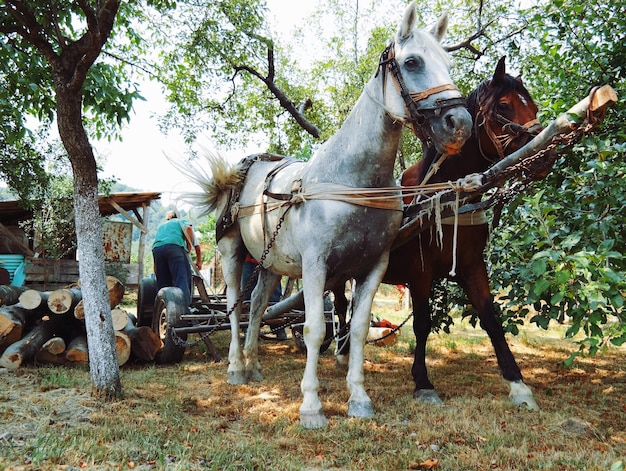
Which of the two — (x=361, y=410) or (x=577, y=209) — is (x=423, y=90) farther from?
(x=361, y=410)

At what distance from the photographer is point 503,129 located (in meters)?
3.59

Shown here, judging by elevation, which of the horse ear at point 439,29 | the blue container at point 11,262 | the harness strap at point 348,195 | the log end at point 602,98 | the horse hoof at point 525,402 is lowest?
the horse hoof at point 525,402

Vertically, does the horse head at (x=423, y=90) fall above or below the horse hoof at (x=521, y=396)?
above

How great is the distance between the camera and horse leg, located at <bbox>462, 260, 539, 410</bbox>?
12.4ft

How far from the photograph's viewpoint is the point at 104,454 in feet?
9.07

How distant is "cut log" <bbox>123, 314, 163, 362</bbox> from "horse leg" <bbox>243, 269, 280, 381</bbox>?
1.31m

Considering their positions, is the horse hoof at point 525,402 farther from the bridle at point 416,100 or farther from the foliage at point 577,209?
the bridle at point 416,100

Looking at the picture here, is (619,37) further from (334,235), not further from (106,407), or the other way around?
(106,407)

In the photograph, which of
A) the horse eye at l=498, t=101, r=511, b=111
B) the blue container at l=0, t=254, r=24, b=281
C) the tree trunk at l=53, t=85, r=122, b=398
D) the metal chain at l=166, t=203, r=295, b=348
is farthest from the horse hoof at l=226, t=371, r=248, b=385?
the blue container at l=0, t=254, r=24, b=281

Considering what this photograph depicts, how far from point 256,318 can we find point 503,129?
9.69 ft

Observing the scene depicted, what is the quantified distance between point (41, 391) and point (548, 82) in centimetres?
536

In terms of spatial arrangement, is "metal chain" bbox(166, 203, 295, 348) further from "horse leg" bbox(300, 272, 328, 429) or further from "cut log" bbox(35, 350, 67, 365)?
"cut log" bbox(35, 350, 67, 365)

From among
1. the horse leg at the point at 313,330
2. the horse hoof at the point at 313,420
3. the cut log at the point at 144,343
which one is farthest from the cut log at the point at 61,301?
the horse hoof at the point at 313,420

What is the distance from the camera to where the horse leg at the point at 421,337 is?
4035 mm
